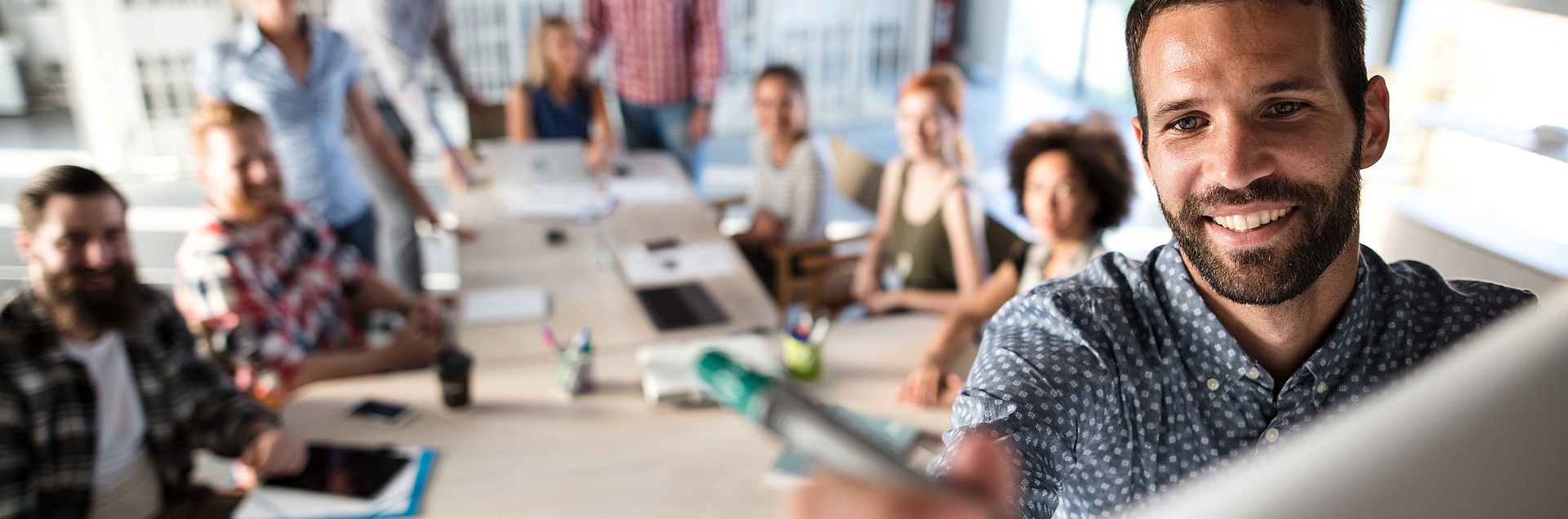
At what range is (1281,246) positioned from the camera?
0.86 metres

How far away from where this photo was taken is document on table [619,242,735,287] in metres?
2.88

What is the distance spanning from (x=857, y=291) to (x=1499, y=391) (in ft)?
10.8

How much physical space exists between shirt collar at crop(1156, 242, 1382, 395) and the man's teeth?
125 mm

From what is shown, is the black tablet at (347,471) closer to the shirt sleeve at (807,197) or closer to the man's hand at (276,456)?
the man's hand at (276,456)

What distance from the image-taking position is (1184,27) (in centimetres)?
85

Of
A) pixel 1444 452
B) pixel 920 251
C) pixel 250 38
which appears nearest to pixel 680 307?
pixel 920 251

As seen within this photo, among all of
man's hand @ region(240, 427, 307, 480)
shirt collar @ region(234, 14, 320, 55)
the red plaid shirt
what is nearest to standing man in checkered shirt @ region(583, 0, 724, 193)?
the red plaid shirt

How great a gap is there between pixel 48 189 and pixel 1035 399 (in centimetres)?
189

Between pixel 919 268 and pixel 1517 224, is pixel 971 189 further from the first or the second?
pixel 1517 224

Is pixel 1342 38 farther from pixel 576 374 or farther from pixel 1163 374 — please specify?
pixel 576 374

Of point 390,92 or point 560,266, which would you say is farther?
point 390,92

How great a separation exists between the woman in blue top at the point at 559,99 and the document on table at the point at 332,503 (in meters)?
2.29

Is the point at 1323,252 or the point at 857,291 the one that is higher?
the point at 1323,252

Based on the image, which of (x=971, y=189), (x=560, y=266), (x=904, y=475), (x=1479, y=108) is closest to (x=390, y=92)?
(x=560, y=266)
